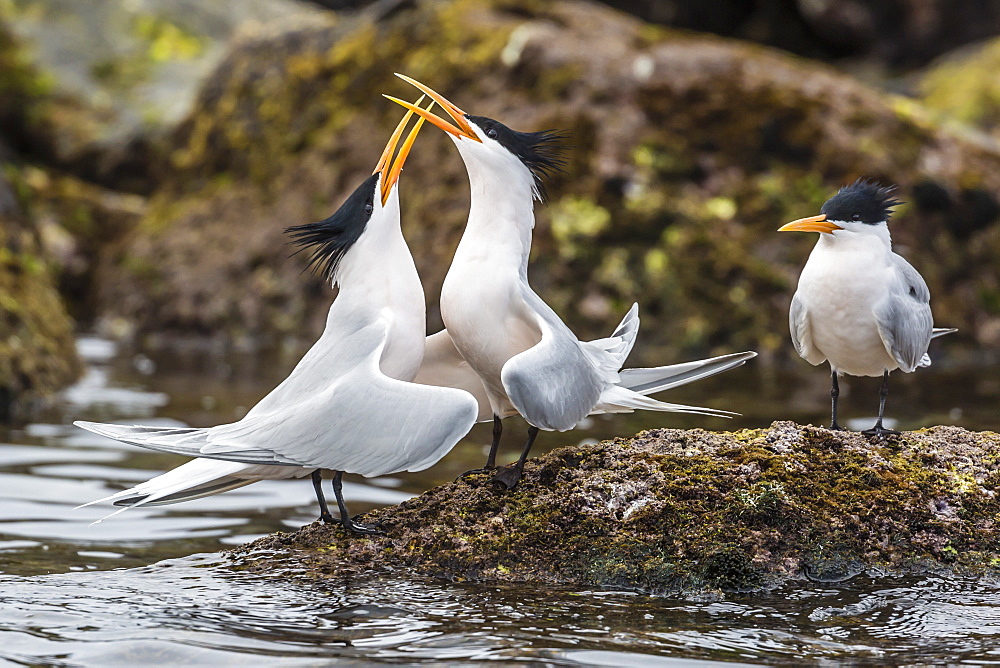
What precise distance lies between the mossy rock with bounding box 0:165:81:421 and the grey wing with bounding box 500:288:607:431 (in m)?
6.03

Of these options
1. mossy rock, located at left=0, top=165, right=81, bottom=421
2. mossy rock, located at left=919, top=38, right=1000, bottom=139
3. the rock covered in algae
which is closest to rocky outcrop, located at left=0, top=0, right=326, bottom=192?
mossy rock, located at left=0, top=165, right=81, bottom=421

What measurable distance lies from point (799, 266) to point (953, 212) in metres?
2.16

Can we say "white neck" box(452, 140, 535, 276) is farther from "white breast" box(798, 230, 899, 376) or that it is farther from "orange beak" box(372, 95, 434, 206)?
"white breast" box(798, 230, 899, 376)

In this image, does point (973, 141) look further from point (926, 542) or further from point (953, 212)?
point (926, 542)

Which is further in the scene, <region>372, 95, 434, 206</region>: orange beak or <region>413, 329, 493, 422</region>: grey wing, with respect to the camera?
<region>413, 329, 493, 422</region>: grey wing

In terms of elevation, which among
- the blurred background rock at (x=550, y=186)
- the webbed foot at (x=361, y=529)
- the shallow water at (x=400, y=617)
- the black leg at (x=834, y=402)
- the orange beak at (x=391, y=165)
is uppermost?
the blurred background rock at (x=550, y=186)

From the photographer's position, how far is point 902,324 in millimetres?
5465

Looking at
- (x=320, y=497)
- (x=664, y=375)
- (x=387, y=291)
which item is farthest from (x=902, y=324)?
(x=320, y=497)

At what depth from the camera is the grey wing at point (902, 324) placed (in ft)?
17.9

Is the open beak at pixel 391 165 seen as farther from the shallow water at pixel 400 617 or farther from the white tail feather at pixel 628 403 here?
the shallow water at pixel 400 617

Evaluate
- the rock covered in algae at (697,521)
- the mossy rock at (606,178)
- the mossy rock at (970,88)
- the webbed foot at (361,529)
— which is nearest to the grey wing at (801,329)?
the rock covered in algae at (697,521)

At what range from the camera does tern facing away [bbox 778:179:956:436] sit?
18.0 ft

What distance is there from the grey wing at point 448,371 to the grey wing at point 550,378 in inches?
25.4

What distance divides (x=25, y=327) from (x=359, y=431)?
625 centimetres
